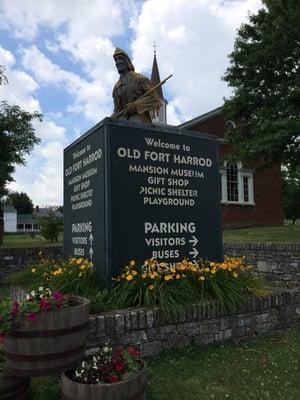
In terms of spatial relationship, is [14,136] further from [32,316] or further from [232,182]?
[232,182]

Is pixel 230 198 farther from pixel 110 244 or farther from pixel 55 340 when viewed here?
pixel 55 340

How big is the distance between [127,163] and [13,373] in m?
3.40

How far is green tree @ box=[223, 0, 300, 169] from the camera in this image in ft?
48.7

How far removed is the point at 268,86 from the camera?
16.4 meters

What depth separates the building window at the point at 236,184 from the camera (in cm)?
2683

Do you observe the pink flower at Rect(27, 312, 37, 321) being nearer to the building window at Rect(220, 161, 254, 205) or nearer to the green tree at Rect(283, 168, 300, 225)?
the building window at Rect(220, 161, 254, 205)

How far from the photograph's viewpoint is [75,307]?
3.37 metres

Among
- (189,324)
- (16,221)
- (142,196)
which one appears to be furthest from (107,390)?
(16,221)

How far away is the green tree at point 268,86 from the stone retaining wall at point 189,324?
9320 mm

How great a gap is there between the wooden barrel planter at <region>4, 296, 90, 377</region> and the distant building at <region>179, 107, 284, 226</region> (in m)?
22.6

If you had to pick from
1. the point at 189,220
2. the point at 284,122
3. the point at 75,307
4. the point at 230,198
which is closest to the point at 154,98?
the point at 189,220

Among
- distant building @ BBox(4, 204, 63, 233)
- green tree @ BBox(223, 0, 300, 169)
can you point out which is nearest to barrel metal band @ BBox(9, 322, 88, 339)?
green tree @ BBox(223, 0, 300, 169)

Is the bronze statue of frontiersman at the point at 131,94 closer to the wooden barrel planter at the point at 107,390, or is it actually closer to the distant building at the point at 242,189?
the wooden barrel planter at the point at 107,390

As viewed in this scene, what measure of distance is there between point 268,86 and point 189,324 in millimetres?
13382
